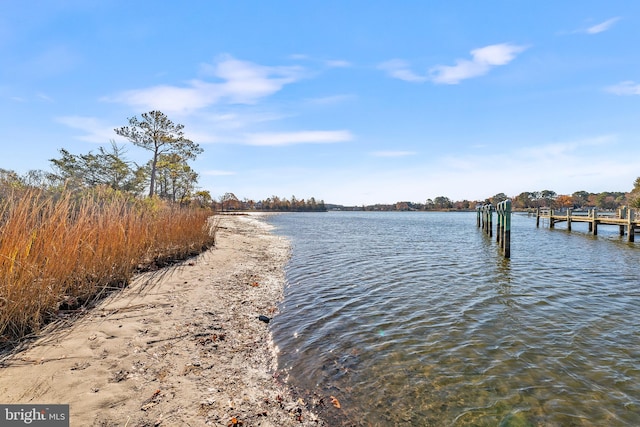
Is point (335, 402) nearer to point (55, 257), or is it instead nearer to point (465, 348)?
point (465, 348)

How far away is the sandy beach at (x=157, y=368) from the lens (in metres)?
2.80

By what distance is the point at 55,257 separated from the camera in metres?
4.49

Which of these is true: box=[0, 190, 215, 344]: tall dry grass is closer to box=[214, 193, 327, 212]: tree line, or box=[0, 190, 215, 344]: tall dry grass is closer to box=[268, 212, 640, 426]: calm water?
box=[268, 212, 640, 426]: calm water

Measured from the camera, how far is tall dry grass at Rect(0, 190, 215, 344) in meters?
3.75

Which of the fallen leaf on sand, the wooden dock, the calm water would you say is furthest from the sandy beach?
the wooden dock

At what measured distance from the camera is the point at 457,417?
3105 millimetres

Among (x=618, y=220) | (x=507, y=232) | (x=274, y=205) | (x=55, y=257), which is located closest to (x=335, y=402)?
(x=55, y=257)

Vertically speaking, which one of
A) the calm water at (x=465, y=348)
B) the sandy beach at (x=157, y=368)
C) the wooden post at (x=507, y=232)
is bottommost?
the calm water at (x=465, y=348)

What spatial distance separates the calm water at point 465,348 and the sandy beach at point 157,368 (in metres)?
0.51

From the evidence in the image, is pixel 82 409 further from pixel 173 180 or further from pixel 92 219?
pixel 173 180

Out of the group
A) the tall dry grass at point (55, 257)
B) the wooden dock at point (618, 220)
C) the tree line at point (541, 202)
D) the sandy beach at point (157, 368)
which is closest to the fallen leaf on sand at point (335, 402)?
the sandy beach at point (157, 368)

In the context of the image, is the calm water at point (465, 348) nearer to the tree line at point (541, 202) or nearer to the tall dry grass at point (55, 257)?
the tall dry grass at point (55, 257)

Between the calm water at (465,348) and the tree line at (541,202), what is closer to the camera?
the calm water at (465,348)

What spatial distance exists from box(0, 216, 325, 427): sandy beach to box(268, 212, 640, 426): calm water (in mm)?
508
